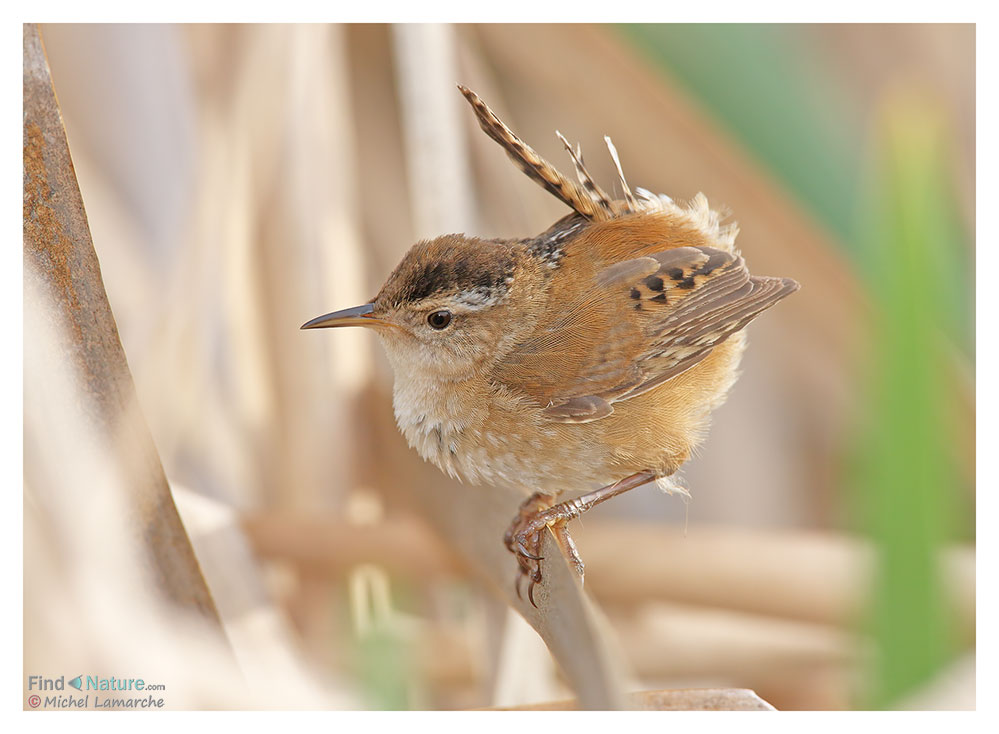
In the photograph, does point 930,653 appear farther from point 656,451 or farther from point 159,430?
point 159,430

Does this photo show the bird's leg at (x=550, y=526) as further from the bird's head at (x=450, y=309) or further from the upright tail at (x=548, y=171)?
the upright tail at (x=548, y=171)

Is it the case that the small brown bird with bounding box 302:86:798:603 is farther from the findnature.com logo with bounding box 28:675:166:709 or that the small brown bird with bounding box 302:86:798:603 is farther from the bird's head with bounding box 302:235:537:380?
the findnature.com logo with bounding box 28:675:166:709

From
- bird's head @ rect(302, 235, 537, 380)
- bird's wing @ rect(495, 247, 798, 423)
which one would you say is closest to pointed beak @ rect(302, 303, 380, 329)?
bird's head @ rect(302, 235, 537, 380)

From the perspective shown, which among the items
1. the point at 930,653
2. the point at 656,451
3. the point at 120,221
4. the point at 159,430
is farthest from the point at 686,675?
the point at 120,221

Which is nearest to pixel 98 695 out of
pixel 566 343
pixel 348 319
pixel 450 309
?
pixel 348 319

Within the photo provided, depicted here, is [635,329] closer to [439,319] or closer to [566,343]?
[566,343]
